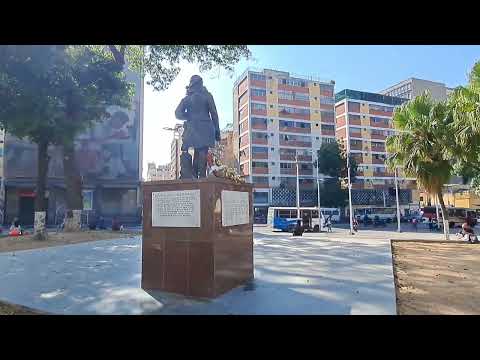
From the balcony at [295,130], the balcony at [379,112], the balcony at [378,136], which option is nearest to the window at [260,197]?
the balcony at [295,130]

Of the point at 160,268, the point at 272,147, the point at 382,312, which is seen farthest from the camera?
the point at 272,147

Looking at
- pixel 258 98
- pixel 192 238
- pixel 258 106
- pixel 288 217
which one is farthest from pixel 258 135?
pixel 192 238

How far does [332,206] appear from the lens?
143 feet

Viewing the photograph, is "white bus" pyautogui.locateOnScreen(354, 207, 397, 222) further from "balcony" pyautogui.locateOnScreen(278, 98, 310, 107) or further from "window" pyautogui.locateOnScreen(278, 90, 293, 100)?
"window" pyautogui.locateOnScreen(278, 90, 293, 100)

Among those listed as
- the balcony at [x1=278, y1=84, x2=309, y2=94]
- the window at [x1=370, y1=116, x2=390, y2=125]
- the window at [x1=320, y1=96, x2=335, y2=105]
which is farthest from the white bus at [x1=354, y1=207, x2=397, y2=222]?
the balcony at [x1=278, y1=84, x2=309, y2=94]

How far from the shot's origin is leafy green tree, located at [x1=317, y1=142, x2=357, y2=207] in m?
42.6

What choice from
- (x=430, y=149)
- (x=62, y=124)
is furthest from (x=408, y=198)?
(x=62, y=124)

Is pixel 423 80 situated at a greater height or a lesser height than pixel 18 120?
greater

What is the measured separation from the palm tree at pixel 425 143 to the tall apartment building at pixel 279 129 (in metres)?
29.2

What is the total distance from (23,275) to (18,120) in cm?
924

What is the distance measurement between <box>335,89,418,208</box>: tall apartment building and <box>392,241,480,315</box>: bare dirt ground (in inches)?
1707

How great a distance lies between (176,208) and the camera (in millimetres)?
5305

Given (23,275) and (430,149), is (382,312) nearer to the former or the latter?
(23,275)
